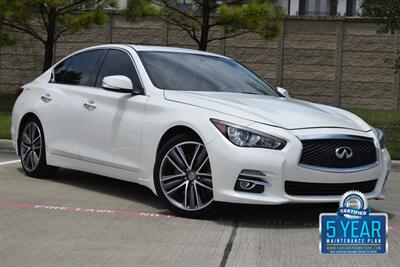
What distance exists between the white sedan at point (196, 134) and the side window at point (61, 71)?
4cm

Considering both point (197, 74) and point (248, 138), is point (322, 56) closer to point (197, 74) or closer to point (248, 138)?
point (197, 74)

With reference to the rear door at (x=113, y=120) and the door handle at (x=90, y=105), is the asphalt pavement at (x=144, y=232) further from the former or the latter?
the door handle at (x=90, y=105)

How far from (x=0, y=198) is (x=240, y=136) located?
2713 millimetres

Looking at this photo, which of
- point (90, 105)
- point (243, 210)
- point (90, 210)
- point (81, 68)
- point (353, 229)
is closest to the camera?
point (353, 229)

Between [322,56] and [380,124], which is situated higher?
[322,56]

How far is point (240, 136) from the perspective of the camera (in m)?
5.31

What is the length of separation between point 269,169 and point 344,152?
698 mm

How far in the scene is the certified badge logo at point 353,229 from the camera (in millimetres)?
3824

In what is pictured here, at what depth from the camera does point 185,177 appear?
18.5ft

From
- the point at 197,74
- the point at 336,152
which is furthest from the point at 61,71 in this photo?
the point at 336,152

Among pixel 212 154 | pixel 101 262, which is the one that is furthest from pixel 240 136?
pixel 101 262

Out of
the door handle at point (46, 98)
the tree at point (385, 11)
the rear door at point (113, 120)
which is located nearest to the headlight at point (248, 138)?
the rear door at point (113, 120)

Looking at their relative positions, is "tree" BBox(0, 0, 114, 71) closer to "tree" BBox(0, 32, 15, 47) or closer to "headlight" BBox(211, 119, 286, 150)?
"tree" BBox(0, 32, 15, 47)

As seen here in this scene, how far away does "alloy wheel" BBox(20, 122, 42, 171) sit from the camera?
297 inches
